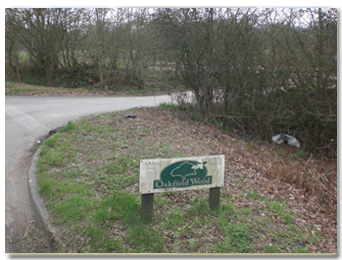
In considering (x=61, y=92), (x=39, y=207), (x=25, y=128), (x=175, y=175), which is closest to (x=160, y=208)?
(x=175, y=175)

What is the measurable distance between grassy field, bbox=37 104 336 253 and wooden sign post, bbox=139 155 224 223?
37cm

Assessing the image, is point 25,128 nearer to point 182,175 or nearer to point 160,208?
point 160,208

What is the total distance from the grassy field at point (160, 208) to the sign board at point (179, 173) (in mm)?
457

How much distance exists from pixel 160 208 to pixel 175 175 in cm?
73

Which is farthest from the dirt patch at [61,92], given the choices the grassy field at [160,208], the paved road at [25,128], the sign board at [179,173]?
Answer: the sign board at [179,173]

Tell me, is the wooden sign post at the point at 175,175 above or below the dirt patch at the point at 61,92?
below

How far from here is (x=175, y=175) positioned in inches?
165

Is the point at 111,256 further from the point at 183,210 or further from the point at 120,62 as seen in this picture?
the point at 120,62

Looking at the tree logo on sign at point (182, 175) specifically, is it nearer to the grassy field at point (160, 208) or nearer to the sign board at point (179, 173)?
the sign board at point (179, 173)

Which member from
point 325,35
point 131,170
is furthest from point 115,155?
point 325,35

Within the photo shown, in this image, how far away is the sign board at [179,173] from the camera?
4094 millimetres

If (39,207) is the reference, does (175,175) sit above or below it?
above

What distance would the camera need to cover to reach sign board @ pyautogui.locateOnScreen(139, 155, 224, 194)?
13.4 ft

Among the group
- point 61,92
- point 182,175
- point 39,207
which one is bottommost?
point 39,207
